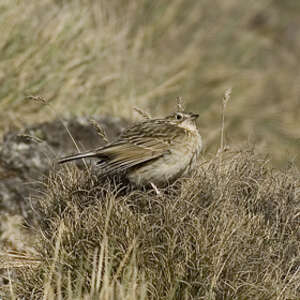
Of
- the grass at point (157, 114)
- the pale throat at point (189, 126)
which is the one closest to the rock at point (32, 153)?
the grass at point (157, 114)

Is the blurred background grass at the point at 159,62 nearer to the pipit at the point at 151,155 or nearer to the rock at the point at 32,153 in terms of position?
the rock at the point at 32,153

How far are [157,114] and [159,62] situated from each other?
2.77m

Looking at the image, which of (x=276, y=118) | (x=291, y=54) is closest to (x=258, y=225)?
(x=276, y=118)

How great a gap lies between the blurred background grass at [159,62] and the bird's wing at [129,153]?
4.66 feet

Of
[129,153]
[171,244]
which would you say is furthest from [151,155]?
[171,244]

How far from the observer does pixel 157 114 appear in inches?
380

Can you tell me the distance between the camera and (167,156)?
5191mm

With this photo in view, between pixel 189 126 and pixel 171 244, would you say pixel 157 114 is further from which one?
pixel 171 244

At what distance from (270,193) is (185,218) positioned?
974mm

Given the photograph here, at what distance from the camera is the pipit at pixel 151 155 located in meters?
5.12

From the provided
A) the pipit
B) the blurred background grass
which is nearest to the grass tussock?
the pipit

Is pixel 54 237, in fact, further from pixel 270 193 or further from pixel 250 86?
pixel 250 86

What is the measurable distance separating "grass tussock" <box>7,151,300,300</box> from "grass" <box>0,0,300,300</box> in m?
0.01

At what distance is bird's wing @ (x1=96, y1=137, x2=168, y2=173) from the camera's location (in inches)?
201
